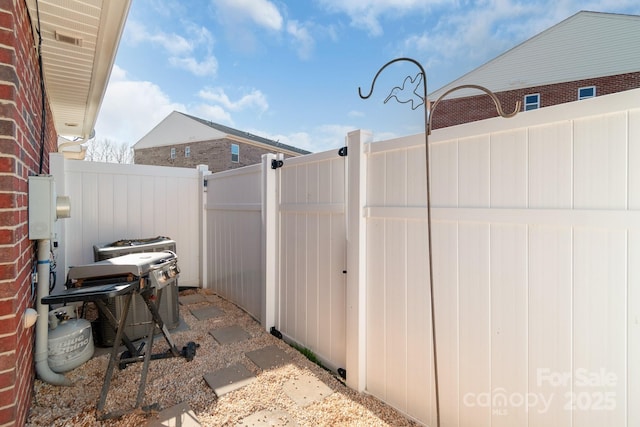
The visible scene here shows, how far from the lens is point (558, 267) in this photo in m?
1.46

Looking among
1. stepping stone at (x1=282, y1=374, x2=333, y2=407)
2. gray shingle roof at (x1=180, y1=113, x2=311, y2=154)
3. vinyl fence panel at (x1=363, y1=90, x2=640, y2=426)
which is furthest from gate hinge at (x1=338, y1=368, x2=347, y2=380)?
gray shingle roof at (x1=180, y1=113, x2=311, y2=154)

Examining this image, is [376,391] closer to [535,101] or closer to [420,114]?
[420,114]

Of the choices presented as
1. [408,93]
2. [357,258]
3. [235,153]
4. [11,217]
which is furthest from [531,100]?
[11,217]

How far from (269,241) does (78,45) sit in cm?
246

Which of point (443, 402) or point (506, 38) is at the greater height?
point (506, 38)

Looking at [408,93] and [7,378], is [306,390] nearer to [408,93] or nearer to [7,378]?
[7,378]

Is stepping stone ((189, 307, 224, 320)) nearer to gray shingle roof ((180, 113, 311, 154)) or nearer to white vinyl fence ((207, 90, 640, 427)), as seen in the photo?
white vinyl fence ((207, 90, 640, 427))

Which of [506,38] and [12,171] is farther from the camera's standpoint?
[506,38]

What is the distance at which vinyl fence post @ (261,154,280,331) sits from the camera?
11.2 ft

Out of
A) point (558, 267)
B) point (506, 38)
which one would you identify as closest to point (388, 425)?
point (558, 267)

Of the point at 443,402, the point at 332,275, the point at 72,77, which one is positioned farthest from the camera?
the point at 72,77

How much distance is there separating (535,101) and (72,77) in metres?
14.2

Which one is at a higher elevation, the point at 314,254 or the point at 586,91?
the point at 586,91

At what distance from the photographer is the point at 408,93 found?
202 centimetres
